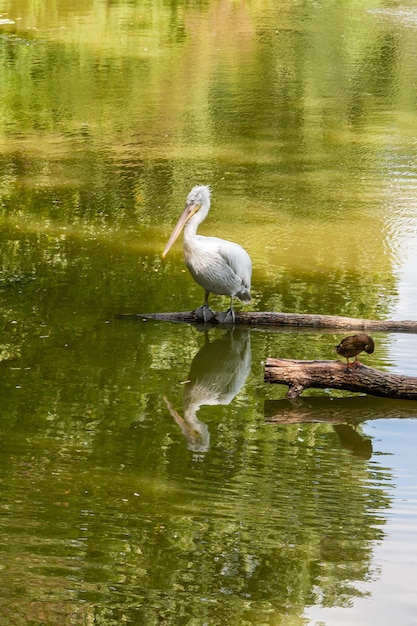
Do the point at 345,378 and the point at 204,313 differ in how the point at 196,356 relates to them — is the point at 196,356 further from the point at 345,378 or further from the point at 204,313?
the point at 345,378

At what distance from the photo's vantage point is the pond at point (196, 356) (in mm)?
4055

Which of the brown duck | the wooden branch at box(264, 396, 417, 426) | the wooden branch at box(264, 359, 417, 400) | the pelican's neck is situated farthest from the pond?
the pelican's neck

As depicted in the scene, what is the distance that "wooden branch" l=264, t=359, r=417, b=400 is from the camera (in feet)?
17.4

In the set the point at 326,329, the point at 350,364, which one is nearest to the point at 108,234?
the point at 326,329

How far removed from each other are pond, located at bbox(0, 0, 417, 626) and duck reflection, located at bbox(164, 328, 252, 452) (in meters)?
0.01

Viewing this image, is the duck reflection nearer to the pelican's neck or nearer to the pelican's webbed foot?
the pelican's webbed foot

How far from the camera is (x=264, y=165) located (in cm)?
1020

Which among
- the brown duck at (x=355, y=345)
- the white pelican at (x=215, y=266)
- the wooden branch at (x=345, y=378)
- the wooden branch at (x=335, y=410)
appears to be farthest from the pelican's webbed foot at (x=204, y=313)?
the brown duck at (x=355, y=345)

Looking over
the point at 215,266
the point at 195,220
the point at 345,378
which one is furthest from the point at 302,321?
the point at 345,378

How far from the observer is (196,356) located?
20.6 feet

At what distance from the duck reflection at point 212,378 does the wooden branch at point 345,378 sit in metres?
0.43

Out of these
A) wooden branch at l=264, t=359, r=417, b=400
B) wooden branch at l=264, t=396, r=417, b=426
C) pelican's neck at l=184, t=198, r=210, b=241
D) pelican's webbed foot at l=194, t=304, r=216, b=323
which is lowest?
wooden branch at l=264, t=396, r=417, b=426

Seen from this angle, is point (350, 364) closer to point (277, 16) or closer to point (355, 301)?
point (355, 301)

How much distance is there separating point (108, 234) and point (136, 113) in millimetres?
4144
